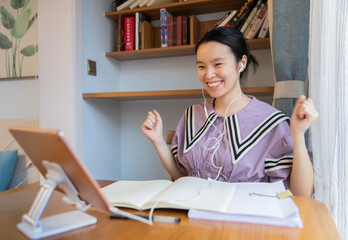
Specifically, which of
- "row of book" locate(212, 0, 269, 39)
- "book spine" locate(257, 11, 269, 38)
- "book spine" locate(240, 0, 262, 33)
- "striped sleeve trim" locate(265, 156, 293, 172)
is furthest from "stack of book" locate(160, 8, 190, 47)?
"striped sleeve trim" locate(265, 156, 293, 172)

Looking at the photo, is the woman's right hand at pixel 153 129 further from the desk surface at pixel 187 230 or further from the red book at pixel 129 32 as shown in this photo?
the red book at pixel 129 32

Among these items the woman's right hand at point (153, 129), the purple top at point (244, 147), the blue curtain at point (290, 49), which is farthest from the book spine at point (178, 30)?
the woman's right hand at point (153, 129)

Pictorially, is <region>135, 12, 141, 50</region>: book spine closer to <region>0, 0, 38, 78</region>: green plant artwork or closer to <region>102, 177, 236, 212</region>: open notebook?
<region>0, 0, 38, 78</region>: green plant artwork

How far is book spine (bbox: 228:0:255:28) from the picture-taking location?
1811mm

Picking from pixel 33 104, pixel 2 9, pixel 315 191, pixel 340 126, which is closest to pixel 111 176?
pixel 33 104

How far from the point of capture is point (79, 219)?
2.05 ft

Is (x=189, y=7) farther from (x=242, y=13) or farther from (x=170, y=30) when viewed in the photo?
(x=242, y=13)

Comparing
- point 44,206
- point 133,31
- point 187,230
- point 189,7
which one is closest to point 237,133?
point 187,230

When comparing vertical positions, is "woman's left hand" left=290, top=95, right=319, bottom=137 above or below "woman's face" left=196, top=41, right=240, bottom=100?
below

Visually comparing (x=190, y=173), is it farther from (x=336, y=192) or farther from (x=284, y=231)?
(x=284, y=231)

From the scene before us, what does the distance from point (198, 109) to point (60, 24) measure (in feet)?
3.82

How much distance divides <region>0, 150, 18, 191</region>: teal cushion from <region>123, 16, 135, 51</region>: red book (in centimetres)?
108

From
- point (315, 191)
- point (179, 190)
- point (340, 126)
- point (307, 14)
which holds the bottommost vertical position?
point (315, 191)

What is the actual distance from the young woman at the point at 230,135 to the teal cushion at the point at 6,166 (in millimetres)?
1235
